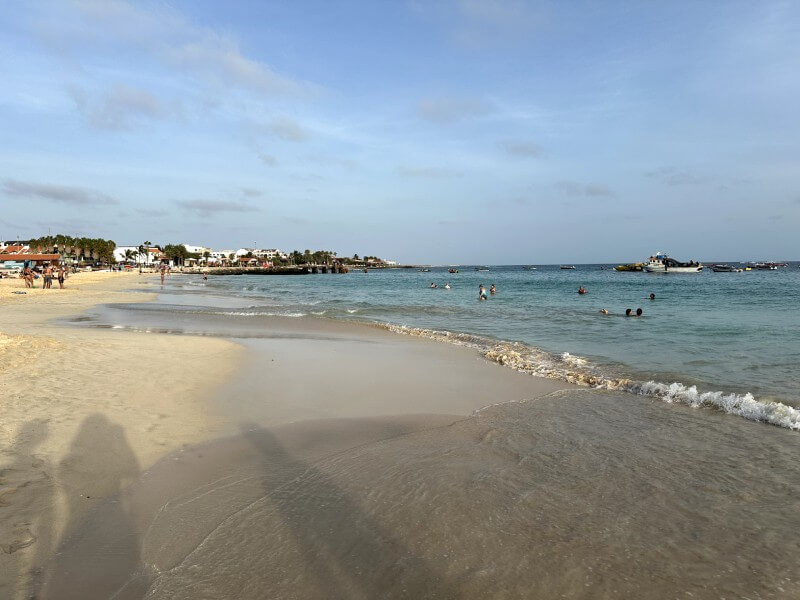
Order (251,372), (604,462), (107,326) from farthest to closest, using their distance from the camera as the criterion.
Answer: (107,326) → (251,372) → (604,462)

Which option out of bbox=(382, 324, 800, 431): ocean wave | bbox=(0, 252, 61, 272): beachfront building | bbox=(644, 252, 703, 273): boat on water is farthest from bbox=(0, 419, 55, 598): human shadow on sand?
bbox=(644, 252, 703, 273): boat on water

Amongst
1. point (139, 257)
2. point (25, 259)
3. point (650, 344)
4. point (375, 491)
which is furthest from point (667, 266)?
point (139, 257)

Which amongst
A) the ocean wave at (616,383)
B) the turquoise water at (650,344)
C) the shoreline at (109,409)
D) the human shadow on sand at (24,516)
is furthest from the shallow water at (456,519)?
the turquoise water at (650,344)

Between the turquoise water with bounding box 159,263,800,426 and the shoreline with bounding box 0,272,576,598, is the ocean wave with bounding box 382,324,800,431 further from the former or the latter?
the shoreline with bounding box 0,272,576,598

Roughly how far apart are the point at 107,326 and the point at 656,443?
18.6m

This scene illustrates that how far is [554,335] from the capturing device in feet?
60.7

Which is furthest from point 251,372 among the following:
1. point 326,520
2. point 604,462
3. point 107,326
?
point 107,326

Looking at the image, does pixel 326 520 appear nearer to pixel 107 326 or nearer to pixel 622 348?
pixel 622 348

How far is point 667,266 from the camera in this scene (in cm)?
9906

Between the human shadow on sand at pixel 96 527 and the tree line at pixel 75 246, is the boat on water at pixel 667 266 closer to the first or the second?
the human shadow on sand at pixel 96 527

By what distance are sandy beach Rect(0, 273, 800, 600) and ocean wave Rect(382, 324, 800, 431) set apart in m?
0.53

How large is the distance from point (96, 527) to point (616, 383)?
9714 millimetres

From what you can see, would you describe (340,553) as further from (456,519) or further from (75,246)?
(75,246)

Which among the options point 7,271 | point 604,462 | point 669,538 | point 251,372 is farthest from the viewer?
point 7,271
